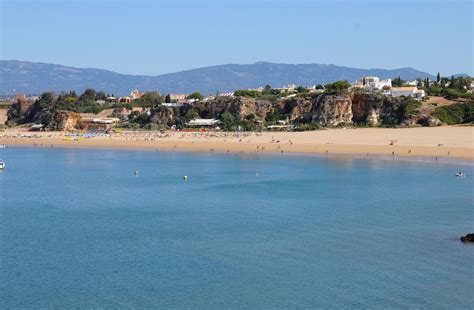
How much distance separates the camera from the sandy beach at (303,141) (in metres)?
51.0

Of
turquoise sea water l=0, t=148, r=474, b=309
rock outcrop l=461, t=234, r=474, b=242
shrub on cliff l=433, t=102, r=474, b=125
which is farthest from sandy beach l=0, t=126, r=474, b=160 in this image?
rock outcrop l=461, t=234, r=474, b=242

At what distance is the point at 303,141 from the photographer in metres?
58.1

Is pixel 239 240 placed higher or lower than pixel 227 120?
lower

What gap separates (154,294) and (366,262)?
616 centimetres

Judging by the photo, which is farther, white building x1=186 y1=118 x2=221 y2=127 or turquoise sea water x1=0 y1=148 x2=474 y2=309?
white building x1=186 y1=118 x2=221 y2=127

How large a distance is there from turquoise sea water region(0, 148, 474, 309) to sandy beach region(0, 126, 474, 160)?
10085 mm

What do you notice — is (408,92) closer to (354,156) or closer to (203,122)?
(203,122)

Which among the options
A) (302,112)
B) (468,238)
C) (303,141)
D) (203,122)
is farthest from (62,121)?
(468,238)

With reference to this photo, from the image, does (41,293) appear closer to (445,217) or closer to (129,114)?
(445,217)

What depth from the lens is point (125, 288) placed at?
17703mm

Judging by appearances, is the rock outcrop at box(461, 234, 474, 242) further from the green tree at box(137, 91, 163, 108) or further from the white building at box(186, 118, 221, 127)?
the green tree at box(137, 91, 163, 108)

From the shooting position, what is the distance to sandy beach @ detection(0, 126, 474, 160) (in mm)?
50969

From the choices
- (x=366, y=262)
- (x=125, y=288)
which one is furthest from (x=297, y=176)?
(x=125, y=288)

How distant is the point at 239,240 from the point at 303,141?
35925 millimetres
